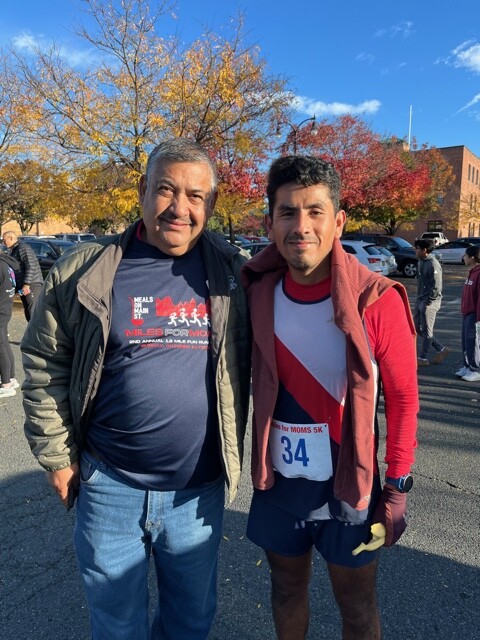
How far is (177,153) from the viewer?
1638 mm

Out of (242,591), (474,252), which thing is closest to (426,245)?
(474,252)

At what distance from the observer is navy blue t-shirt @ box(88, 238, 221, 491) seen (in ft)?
5.21

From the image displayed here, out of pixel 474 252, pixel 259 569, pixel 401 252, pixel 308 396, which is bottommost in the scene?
pixel 259 569

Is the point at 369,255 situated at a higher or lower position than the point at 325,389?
lower

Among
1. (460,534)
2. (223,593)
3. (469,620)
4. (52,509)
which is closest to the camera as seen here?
(469,620)

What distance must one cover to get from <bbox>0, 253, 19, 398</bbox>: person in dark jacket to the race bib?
501 cm

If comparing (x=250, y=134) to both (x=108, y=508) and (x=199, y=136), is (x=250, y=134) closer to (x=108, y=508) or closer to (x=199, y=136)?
(x=199, y=136)

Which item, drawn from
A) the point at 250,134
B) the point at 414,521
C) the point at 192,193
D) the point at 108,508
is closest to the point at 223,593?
the point at 108,508

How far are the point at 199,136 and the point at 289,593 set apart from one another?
401 inches

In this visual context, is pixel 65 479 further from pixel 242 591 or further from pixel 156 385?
pixel 242 591

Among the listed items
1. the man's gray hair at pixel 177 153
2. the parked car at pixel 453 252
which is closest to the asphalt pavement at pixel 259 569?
the man's gray hair at pixel 177 153

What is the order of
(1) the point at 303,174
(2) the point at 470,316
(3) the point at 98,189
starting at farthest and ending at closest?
(3) the point at 98,189 → (2) the point at 470,316 → (1) the point at 303,174

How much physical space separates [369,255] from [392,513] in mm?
15916

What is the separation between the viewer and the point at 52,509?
319cm
